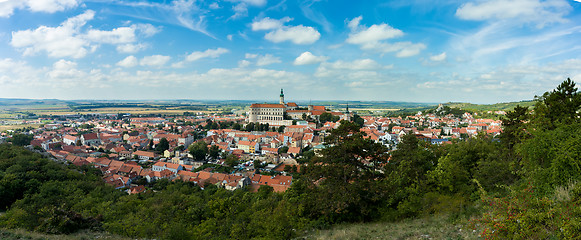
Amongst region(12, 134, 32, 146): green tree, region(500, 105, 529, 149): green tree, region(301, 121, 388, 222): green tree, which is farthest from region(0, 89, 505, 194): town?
region(301, 121, 388, 222): green tree

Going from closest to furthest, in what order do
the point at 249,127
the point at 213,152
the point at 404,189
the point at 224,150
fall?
the point at 404,189 → the point at 213,152 → the point at 224,150 → the point at 249,127

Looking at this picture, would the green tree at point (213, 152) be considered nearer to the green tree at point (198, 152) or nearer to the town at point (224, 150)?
the town at point (224, 150)

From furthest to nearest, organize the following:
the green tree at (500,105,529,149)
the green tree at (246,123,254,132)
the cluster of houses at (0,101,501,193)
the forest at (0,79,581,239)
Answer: the green tree at (246,123,254,132) → the cluster of houses at (0,101,501,193) → the green tree at (500,105,529,149) → the forest at (0,79,581,239)

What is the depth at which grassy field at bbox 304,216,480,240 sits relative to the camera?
6.37 meters

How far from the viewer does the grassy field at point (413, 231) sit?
6.37 m

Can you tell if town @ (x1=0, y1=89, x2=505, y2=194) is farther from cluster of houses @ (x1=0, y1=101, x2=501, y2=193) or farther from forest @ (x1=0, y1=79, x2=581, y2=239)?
forest @ (x1=0, y1=79, x2=581, y2=239)

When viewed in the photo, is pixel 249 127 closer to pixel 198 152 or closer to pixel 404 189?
pixel 198 152

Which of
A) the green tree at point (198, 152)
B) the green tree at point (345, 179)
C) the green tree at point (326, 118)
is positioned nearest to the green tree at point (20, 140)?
the green tree at point (198, 152)

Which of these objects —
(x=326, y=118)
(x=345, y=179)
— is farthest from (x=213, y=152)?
(x=345, y=179)

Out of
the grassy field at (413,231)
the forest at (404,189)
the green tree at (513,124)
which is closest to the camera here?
the forest at (404,189)

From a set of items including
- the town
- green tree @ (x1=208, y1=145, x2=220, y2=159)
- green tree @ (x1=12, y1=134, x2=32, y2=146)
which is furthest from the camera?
green tree @ (x1=12, y1=134, x2=32, y2=146)

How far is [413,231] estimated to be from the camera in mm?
7043

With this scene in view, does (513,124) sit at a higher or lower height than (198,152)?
higher

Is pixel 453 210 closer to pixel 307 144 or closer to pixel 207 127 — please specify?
pixel 307 144
